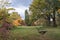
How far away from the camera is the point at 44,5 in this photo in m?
38.2

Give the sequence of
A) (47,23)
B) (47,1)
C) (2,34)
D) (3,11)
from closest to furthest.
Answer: (2,34) → (3,11) → (47,1) → (47,23)

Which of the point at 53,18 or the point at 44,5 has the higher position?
the point at 44,5

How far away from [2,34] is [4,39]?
34cm

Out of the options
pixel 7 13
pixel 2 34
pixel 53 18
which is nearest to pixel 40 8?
pixel 53 18

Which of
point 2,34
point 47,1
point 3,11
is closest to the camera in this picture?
point 2,34

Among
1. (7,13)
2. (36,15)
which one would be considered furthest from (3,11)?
(36,15)

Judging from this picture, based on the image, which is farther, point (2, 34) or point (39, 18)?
point (39, 18)

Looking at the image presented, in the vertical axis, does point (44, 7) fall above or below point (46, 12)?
above

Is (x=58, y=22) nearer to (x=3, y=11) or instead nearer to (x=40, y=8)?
(x=40, y=8)

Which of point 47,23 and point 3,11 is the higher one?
point 3,11

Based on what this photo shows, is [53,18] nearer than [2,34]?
No

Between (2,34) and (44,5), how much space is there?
26148 millimetres

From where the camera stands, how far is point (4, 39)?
12750 millimetres

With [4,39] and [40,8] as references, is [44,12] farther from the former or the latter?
[4,39]
